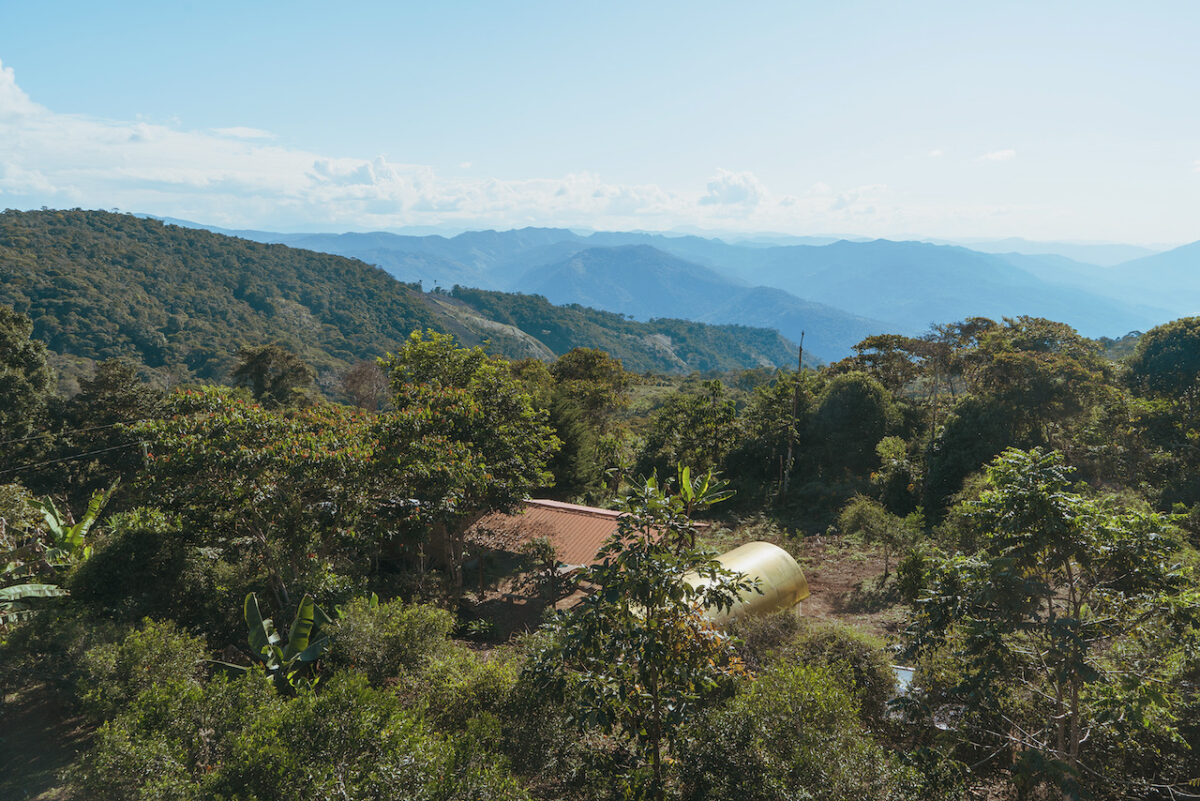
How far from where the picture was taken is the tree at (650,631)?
5359 mm

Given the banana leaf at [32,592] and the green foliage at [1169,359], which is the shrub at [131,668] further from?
the green foliage at [1169,359]

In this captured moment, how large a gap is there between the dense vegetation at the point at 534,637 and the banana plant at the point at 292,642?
0.14 ft

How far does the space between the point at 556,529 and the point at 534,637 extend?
9.77m

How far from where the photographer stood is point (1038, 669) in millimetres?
6223

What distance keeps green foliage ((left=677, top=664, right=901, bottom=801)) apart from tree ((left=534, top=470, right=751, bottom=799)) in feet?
1.09

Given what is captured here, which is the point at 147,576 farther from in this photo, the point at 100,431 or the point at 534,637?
the point at 100,431

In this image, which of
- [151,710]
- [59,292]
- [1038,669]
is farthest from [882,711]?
[59,292]

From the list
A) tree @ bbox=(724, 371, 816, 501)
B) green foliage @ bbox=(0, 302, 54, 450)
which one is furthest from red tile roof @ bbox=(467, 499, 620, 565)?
green foliage @ bbox=(0, 302, 54, 450)

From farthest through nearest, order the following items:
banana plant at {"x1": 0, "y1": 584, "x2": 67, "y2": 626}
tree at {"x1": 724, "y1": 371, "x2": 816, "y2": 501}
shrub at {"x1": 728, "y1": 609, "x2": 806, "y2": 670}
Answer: tree at {"x1": 724, "y1": 371, "x2": 816, "y2": 501}, banana plant at {"x1": 0, "y1": 584, "x2": 67, "y2": 626}, shrub at {"x1": 728, "y1": 609, "x2": 806, "y2": 670}

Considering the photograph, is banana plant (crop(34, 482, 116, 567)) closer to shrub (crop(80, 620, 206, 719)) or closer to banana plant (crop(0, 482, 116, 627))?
banana plant (crop(0, 482, 116, 627))

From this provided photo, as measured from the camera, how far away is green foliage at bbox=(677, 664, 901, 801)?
5258 millimetres

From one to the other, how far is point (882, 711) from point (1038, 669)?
2.25 metres

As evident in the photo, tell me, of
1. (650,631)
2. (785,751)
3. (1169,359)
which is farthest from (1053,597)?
(1169,359)

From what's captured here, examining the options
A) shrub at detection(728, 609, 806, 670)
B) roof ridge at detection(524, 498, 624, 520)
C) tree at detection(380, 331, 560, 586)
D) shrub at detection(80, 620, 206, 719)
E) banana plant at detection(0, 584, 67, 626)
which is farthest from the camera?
roof ridge at detection(524, 498, 624, 520)
